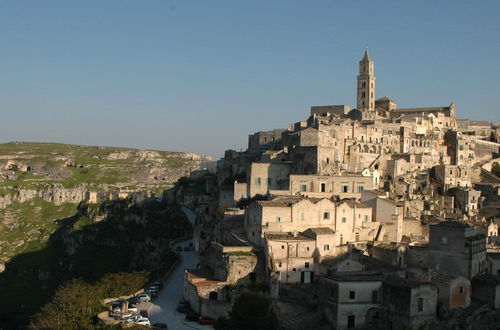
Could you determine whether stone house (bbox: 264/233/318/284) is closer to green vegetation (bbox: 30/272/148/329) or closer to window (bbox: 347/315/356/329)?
window (bbox: 347/315/356/329)

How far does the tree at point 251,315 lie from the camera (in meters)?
35.9

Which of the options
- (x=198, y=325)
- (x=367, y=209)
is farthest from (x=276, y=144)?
(x=198, y=325)

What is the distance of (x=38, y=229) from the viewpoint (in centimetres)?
11006

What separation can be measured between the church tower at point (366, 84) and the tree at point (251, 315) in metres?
63.3

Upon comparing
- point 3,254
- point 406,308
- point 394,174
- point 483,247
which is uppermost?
point 394,174

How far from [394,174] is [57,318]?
42574mm

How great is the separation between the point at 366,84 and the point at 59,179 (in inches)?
3443

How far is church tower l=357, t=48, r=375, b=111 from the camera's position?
3740 inches

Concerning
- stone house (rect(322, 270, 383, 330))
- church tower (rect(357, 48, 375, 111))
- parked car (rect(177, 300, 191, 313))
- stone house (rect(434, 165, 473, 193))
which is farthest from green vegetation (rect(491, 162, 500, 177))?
parked car (rect(177, 300, 191, 313))

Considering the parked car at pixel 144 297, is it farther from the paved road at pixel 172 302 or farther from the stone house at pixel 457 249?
the stone house at pixel 457 249

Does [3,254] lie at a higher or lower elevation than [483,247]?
lower

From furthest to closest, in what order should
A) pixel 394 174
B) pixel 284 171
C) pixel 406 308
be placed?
pixel 394 174, pixel 284 171, pixel 406 308

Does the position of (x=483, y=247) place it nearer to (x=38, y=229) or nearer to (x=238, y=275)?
(x=238, y=275)

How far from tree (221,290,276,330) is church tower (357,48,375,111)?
63316 mm
